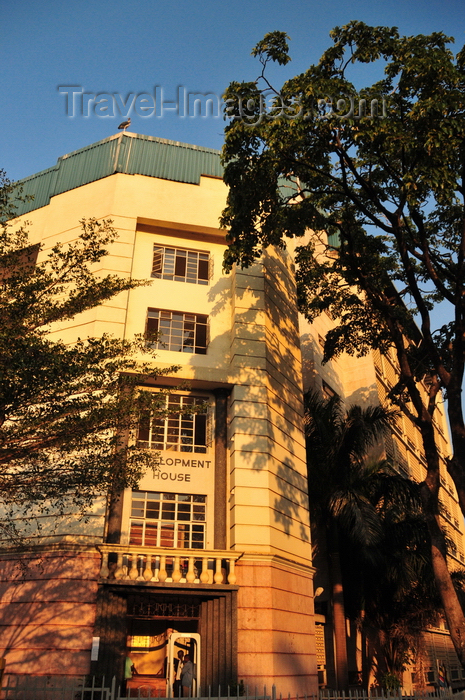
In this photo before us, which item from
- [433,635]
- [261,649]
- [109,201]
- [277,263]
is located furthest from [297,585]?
[433,635]

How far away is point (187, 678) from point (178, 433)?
7279mm

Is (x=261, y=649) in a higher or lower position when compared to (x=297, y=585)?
lower

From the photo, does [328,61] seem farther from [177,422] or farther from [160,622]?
[160,622]

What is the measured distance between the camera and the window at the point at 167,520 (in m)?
19.2

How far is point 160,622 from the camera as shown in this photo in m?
21.4

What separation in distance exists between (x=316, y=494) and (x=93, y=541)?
30.3 feet

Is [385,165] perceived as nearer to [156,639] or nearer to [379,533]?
[379,533]

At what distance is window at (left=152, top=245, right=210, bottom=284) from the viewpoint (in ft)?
76.5

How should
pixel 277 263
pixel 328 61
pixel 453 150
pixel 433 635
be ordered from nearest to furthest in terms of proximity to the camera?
pixel 453 150 → pixel 328 61 → pixel 277 263 → pixel 433 635

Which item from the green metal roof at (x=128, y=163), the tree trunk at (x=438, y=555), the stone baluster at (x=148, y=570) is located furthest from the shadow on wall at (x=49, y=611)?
the green metal roof at (x=128, y=163)

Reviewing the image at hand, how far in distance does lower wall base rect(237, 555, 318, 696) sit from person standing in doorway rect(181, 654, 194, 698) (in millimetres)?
1306

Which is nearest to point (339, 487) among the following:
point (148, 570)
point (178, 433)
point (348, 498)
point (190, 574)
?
point (348, 498)

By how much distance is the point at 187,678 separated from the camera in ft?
55.6

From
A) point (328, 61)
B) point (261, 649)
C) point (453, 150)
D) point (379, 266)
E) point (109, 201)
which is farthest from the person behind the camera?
point (109, 201)
